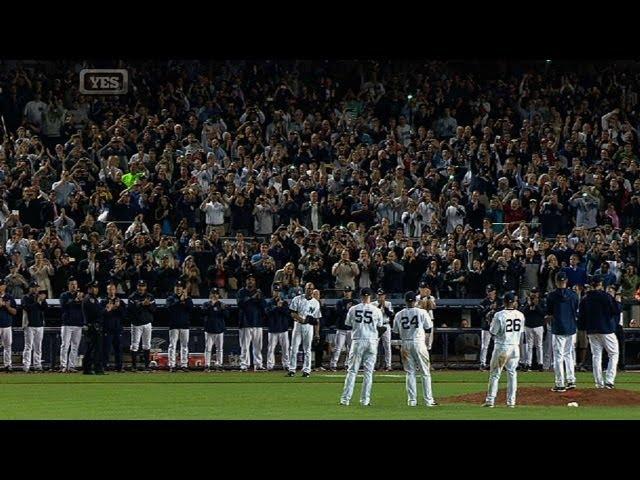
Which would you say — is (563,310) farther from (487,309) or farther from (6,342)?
(6,342)

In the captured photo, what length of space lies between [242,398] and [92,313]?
7.87m

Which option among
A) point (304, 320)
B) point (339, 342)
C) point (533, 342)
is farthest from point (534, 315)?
point (304, 320)

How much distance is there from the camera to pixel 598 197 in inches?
1316

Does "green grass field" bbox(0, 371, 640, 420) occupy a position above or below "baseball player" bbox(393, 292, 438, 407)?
below

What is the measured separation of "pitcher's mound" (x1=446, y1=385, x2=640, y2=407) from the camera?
20984 millimetres

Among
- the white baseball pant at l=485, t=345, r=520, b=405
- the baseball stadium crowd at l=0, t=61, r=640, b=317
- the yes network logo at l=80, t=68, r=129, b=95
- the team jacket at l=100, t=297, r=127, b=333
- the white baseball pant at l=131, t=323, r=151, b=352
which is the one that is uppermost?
the yes network logo at l=80, t=68, r=129, b=95

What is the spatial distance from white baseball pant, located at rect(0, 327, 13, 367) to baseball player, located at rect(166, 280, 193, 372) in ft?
12.1

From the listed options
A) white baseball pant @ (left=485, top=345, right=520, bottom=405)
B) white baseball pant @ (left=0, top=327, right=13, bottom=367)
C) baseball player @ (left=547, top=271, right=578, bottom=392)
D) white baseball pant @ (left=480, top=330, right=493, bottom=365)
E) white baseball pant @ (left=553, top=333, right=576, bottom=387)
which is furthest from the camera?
white baseball pant @ (left=480, top=330, right=493, bottom=365)

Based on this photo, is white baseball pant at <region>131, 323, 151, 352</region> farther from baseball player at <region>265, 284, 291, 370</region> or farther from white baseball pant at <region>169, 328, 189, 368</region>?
baseball player at <region>265, 284, 291, 370</region>

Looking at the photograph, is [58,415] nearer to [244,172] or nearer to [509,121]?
[244,172]

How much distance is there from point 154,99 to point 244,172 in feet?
14.5

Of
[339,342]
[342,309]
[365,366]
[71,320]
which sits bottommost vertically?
[365,366]

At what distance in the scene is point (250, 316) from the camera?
100ft

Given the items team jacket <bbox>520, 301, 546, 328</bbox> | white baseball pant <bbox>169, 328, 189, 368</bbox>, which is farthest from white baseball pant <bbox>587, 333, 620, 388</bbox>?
white baseball pant <bbox>169, 328, 189, 368</bbox>
